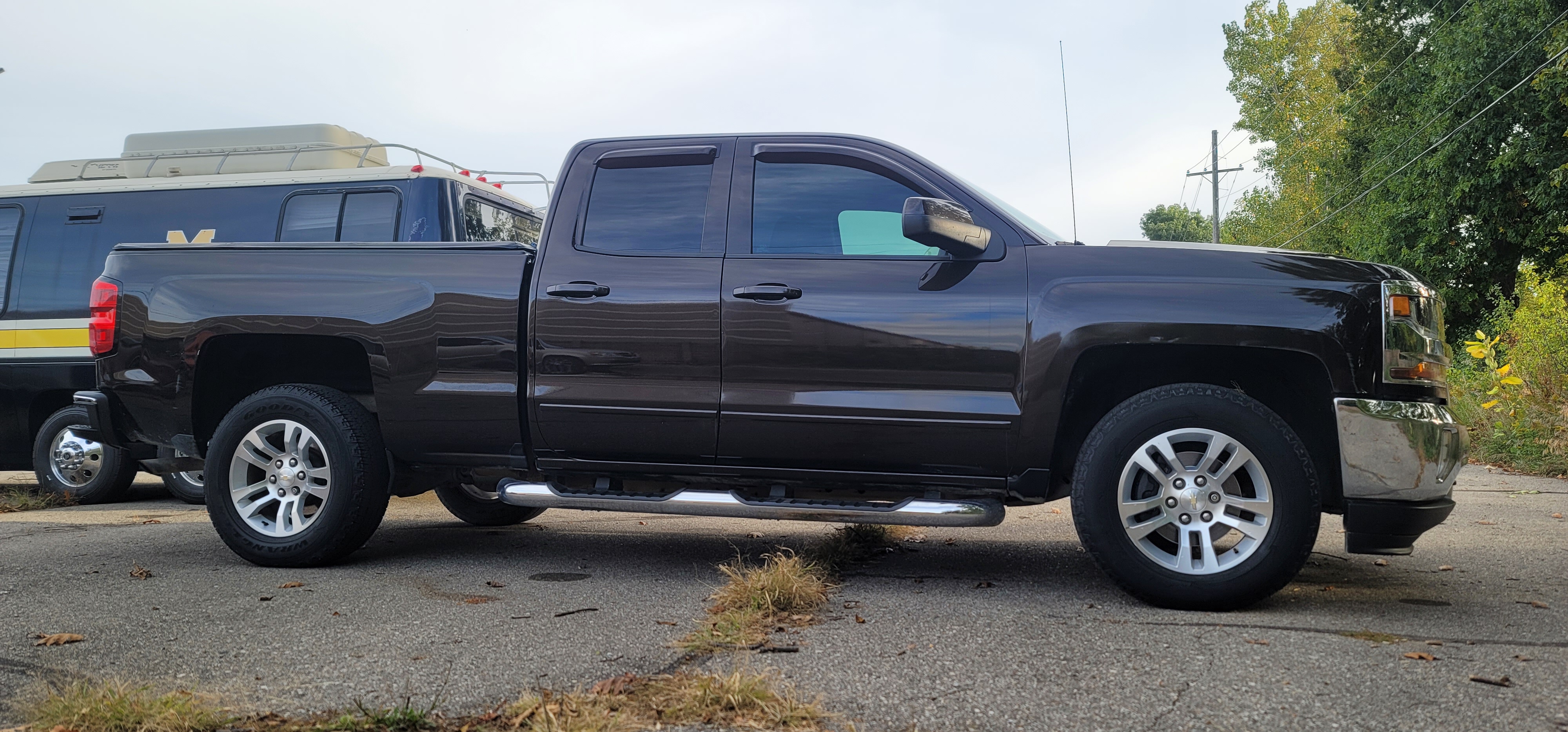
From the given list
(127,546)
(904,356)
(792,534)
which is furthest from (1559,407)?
(127,546)

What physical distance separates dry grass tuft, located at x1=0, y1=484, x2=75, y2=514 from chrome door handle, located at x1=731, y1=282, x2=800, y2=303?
6.54 metres

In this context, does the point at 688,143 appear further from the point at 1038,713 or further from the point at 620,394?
the point at 1038,713

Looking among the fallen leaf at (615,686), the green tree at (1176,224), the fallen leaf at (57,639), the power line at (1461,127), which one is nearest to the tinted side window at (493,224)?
the fallen leaf at (57,639)

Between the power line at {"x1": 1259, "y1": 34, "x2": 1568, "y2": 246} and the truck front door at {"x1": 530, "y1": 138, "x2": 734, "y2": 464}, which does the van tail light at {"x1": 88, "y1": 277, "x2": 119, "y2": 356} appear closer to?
the truck front door at {"x1": 530, "y1": 138, "x2": 734, "y2": 464}

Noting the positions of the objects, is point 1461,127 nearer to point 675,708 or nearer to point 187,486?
point 187,486

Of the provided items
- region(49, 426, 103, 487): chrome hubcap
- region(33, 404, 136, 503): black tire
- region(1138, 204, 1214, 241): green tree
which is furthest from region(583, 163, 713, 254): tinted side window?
region(1138, 204, 1214, 241): green tree

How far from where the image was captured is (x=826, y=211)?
4570 millimetres

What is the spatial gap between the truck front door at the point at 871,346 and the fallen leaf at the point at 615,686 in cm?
160

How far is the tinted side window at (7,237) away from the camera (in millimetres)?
8922

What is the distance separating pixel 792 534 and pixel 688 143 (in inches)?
91.1

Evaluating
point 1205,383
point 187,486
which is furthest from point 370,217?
point 1205,383

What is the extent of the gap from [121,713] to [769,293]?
262 centimetres

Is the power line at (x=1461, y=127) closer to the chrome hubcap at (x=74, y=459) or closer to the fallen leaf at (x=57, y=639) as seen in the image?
the chrome hubcap at (x=74, y=459)

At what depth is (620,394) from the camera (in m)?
4.46
